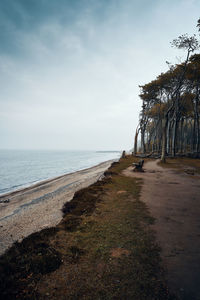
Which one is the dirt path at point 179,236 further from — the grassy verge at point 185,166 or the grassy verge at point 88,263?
the grassy verge at point 185,166

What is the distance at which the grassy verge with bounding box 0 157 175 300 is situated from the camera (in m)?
2.63

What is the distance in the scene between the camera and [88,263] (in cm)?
336

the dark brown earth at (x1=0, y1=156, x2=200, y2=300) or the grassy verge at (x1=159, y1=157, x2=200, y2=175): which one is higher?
the grassy verge at (x1=159, y1=157, x2=200, y2=175)

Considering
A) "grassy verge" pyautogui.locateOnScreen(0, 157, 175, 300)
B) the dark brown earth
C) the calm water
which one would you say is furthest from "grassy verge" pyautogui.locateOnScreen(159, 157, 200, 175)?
the calm water

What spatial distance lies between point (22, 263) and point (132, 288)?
8.05 ft

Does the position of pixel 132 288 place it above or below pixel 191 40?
below

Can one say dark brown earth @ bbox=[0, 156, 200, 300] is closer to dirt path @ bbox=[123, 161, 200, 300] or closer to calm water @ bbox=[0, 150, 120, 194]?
dirt path @ bbox=[123, 161, 200, 300]

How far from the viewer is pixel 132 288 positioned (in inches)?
105

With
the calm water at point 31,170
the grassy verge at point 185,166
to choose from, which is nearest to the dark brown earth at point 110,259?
the grassy verge at point 185,166

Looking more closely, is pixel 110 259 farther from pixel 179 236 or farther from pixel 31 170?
pixel 31 170

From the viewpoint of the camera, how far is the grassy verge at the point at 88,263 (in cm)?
263

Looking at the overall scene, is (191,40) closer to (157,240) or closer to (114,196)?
(114,196)

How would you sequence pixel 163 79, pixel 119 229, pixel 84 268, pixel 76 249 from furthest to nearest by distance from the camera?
pixel 163 79 < pixel 119 229 < pixel 76 249 < pixel 84 268

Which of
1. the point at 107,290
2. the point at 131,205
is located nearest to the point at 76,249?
the point at 107,290
